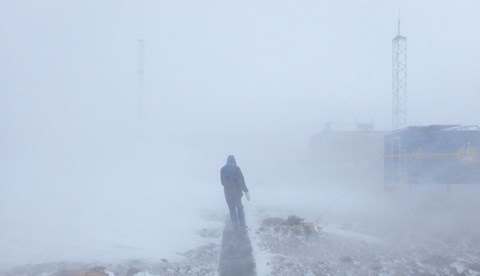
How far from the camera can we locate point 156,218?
33.4ft

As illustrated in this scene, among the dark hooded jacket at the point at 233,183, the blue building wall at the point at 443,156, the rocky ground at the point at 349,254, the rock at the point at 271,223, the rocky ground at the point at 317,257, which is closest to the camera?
the rocky ground at the point at 317,257

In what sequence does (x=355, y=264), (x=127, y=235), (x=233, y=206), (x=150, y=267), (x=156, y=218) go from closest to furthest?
(x=150, y=267), (x=355, y=264), (x=127, y=235), (x=233, y=206), (x=156, y=218)

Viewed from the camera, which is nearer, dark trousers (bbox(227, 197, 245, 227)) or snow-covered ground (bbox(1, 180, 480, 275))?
snow-covered ground (bbox(1, 180, 480, 275))

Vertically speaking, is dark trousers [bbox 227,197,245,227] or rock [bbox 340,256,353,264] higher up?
dark trousers [bbox 227,197,245,227]

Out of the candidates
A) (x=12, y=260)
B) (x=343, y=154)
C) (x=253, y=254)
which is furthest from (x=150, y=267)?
(x=343, y=154)

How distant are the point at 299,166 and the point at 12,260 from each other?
94.9 ft

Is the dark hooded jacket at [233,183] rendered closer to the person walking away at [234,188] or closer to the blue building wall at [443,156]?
the person walking away at [234,188]

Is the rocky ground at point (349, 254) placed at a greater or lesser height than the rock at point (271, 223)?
lesser

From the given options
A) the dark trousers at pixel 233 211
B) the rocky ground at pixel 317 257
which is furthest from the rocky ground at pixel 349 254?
the dark trousers at pixel 233 211

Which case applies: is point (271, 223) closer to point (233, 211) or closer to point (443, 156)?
point (233, 211)

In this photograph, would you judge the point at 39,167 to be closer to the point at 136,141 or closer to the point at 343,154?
the point at 136,141

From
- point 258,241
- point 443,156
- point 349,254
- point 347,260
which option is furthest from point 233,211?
point 443,156

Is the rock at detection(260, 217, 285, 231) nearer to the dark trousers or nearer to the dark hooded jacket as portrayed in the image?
the dark trousers

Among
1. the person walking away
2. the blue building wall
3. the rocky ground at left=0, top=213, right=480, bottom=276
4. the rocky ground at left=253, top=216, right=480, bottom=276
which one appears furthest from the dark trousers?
the blue building wall
